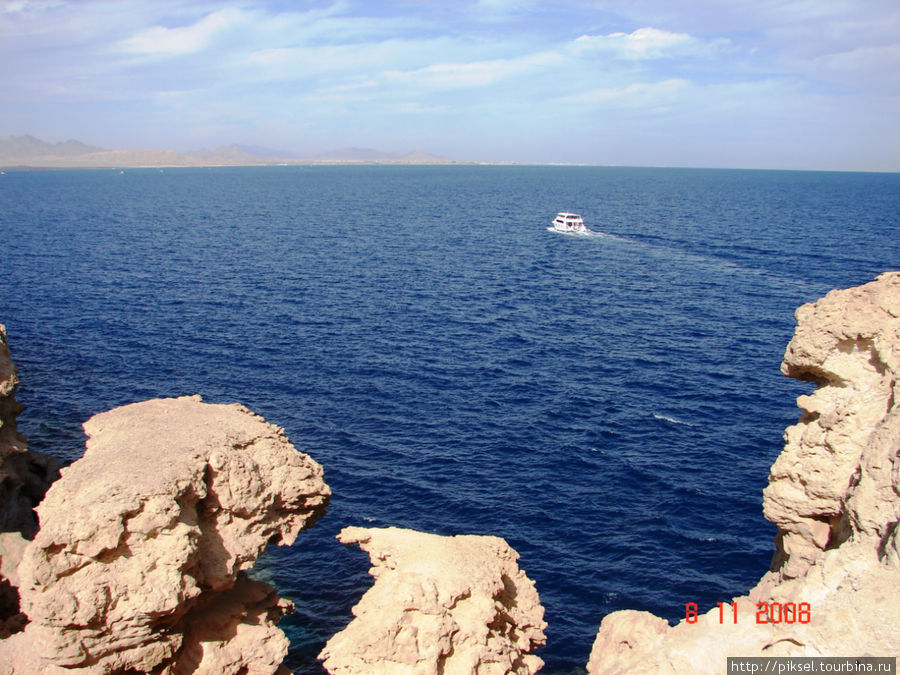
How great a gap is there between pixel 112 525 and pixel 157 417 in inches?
277

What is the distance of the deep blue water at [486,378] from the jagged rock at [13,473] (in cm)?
1352

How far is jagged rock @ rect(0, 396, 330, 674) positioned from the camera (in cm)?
2017

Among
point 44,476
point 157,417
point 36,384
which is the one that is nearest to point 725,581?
point 157,417

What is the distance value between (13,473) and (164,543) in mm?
16954

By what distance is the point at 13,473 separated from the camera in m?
32.5

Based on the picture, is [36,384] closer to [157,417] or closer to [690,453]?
[157,417]

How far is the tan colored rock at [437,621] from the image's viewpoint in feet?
69.2

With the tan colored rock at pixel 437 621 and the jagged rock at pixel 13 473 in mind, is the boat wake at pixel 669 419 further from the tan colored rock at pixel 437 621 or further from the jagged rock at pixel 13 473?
the jagged rock at pixel 13 473

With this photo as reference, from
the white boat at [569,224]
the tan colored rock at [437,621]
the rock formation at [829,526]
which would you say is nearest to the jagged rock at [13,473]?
the tan colored rock at [437,621]

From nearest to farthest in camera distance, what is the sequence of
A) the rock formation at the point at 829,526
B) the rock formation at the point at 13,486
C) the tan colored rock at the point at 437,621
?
the rock formation at the point at 829,526 < the tan colored rock at the point at 437,621 < the rock formation at the point at 13,486
